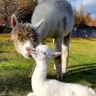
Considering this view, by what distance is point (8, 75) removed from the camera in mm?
9078

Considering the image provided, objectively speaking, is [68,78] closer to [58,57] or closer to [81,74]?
[58,57]

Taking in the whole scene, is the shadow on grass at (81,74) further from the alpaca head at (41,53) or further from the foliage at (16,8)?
the foliage at (16,8)

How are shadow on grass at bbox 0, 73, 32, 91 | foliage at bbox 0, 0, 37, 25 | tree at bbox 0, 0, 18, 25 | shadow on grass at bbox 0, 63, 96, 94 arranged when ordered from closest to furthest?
shadow on grass at bbox 0, 73, 32, 91, shadow on grass at bbox 0, 63, 96, 94, foliage at bbox 0, 0, 37, 25, tree at bbox 0, 0, 18, 25

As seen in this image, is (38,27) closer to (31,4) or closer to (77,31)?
(31,4)

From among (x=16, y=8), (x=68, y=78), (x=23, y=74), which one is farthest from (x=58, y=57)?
(x=16, y=8)

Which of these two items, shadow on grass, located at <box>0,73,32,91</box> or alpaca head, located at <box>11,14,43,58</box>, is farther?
shadow on grass, located at <box>0,73,32,91</box>

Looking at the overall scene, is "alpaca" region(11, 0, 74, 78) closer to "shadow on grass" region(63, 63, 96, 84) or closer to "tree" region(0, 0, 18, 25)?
"shadow on grass" region(63, 63, 96, 84)

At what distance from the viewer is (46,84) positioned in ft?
16.8

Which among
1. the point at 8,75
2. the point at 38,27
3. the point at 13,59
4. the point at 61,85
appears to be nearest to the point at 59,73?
the point at 8,75

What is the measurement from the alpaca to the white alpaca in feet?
6.67

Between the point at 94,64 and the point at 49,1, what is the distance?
160 inches

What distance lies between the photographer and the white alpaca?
5.03 metres

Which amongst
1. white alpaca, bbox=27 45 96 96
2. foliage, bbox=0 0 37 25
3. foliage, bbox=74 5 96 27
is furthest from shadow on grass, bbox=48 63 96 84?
foliage, bbox=74 5 96 27

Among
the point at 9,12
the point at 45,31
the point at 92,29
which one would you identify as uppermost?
the point at 45,31
